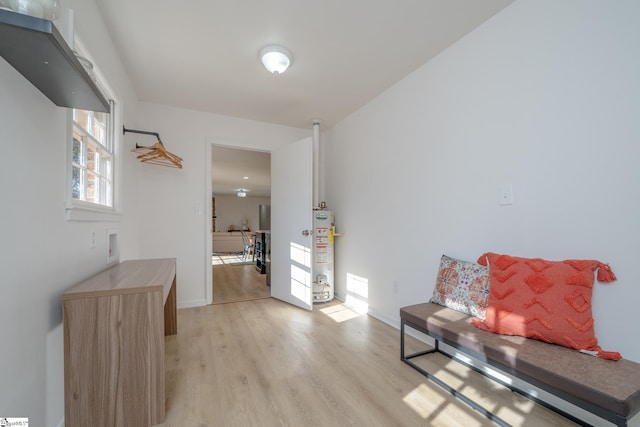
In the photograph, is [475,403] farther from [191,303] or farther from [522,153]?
[191,303]

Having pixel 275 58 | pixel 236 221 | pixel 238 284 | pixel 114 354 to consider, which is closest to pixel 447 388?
pixel 114 354

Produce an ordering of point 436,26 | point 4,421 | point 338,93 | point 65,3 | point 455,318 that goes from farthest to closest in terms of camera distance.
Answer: point 338,93 < point 436,26 < point 455,318 < point 65,3 < point 4,421

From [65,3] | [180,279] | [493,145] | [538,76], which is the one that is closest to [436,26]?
[538,76]

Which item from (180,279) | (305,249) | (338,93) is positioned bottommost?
(180,279)

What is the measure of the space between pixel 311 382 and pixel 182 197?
267 centimetres

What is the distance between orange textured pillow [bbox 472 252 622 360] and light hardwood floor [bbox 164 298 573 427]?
1.57 ft

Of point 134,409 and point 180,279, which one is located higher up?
point 180,279

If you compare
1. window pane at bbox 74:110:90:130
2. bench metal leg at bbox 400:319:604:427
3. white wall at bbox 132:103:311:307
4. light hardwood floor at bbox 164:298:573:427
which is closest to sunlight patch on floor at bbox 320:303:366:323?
light hardwood floor at bbox 164:298:573:427

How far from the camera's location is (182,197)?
11.4 feet

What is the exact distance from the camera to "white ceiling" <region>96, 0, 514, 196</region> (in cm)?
187

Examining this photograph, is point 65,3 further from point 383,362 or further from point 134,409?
point 383,362

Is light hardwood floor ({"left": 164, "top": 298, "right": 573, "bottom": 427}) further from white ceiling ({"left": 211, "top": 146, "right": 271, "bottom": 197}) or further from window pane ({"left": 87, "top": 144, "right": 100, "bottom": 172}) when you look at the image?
white ceiling ({"left": 211, "top": 146, "right": 271, "bottom": 197})

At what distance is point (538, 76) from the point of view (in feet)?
5.58

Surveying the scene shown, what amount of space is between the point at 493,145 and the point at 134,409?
8.78 feet
